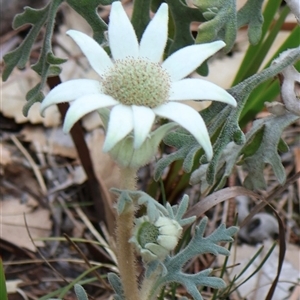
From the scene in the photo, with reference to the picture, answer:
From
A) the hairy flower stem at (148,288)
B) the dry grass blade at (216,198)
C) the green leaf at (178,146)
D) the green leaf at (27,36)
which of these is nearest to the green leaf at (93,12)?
the green leaf at (27,36)

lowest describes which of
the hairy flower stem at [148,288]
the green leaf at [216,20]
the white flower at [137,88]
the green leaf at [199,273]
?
the hairy flower stem at [148,288]

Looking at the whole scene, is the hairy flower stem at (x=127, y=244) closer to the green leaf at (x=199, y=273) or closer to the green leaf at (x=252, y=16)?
the green leaf at (x=199, y=273)

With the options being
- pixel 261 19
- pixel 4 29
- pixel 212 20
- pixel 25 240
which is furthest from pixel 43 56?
pixel 4 29

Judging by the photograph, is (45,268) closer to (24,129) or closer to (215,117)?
(24,129)

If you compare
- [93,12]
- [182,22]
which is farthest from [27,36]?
[182,22]

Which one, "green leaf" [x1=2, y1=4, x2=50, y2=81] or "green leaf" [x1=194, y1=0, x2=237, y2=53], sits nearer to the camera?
"green leaf" [x1=194, y1=0, x2=237, y2=53]

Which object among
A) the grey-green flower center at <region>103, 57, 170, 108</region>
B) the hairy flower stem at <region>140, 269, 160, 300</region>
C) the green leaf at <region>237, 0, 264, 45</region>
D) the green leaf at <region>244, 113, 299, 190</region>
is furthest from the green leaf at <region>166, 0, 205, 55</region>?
the hairy flower stem at <region>140, 269, 160, 300</region>

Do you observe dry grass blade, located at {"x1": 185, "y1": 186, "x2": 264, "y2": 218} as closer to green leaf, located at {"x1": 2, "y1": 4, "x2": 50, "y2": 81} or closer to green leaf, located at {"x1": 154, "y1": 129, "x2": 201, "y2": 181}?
green leaf, located at {"x1": 154, "y1": 129, "x2": 201, "y2": 181}

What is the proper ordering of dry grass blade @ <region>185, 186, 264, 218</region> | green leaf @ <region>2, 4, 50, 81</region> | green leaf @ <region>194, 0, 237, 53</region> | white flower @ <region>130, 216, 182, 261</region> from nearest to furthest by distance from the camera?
white flower @ <region>130, 216, 182, 261</region> → green leaf @ <region>194, 0, 237, 53</region> → dry grass blade @ <region>185, 186, 264, 218</region> → green leaf @ <region>2, 4, 50, 81</region>

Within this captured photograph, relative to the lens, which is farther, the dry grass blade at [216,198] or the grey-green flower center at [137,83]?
the dry grass blade at [216,198]
